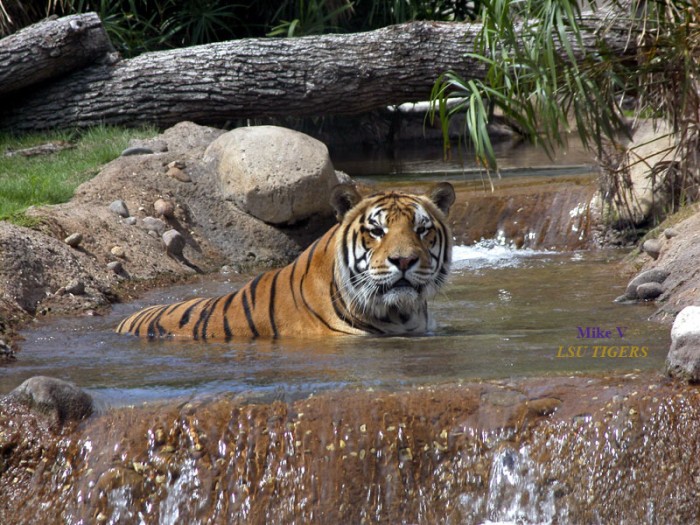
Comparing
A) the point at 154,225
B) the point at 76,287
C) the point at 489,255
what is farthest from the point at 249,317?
the point at 489,255

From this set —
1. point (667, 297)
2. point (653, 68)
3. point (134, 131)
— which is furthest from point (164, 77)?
point (667, 297)

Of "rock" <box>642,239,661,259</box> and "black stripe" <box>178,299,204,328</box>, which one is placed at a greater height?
"black stripe" <box>178,299,204,328</box>

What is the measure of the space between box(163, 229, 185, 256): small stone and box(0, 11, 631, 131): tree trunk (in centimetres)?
322

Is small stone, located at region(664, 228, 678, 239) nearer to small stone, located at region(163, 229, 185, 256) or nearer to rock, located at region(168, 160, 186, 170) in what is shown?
small stone, located at region(163, 229, 185, 256)

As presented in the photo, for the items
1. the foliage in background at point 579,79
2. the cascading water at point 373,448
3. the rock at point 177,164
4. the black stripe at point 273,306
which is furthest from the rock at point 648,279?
the rock at point 177,164

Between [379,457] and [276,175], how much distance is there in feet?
18.3

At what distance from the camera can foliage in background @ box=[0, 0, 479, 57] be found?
483 inches

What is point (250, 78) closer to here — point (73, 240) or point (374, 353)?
point (73, 240)

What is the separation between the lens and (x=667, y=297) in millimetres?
5043

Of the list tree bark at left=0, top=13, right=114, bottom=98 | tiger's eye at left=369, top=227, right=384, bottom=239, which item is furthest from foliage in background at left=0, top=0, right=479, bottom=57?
tiger's eye at left=369, top=227, right=384, bottom=239

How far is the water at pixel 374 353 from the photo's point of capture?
3.26 meters

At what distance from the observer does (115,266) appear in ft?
21.9

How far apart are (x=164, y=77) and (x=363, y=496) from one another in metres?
8.48

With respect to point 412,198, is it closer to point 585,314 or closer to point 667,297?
point 585,314
